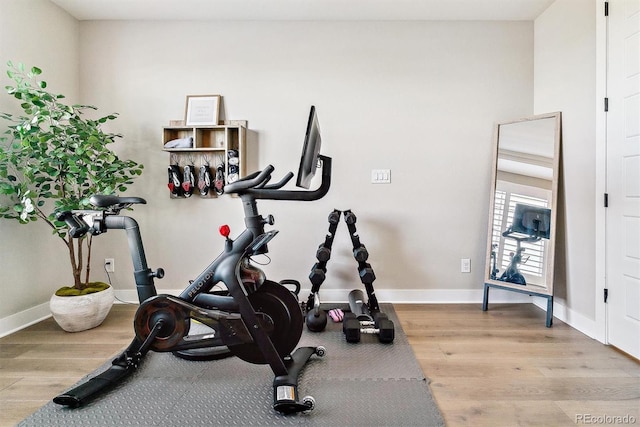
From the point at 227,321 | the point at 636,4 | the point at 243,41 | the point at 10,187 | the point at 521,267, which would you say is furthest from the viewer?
the point at 243,41

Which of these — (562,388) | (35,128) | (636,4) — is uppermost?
(636,4)

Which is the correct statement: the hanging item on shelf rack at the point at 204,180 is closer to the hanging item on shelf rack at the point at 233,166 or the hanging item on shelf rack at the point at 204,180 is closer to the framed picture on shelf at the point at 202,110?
the hanging item on shelf rack at the point at 233,166

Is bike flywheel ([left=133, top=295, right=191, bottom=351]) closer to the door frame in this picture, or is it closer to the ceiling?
the ceiling

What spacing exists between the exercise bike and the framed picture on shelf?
1384 mm

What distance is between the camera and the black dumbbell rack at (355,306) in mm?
2246

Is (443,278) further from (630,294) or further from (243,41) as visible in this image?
(243,41)

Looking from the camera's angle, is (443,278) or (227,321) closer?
(227,321)

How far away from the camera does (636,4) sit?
2002 millimetres

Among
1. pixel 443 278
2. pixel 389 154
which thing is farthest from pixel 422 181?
pixel 443 278

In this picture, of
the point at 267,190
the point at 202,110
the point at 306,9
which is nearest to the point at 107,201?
the point at 267,190

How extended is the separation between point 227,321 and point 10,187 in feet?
5.81

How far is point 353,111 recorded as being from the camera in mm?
3068

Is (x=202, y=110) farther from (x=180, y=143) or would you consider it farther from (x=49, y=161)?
(x=49, y=161)

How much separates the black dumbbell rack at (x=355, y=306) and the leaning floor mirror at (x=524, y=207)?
3.63 ft
